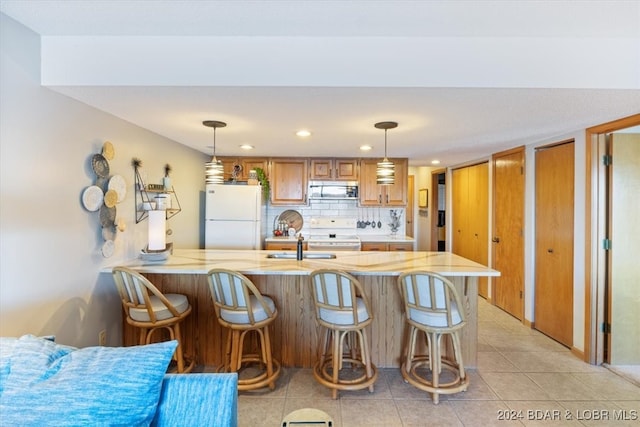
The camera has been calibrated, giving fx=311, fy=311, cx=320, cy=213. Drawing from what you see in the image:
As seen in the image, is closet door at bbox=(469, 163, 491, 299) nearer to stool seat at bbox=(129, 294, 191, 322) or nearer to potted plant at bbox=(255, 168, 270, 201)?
potted plant at bbox=(255, 168, 270, 201)

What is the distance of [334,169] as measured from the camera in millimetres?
4609

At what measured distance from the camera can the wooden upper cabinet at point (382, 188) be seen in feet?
15.2

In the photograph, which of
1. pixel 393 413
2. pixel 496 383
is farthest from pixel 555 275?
pixel 393 413

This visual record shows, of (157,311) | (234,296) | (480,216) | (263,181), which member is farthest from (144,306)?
(480,216)

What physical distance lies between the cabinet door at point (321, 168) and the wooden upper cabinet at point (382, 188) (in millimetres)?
478

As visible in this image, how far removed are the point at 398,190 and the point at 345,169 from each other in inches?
33.7

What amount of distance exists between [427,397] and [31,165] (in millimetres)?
2943

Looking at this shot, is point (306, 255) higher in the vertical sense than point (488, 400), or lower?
higher

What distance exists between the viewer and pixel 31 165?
178cm

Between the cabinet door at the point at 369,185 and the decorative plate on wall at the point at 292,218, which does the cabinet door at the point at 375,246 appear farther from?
the decorative plate on wall at the point at 292,218

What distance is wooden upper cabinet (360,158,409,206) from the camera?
463 cm

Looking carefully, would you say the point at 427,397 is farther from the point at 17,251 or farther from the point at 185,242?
the point at 185,242

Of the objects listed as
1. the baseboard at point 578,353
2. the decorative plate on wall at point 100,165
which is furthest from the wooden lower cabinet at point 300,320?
the baseboard at point 578,353

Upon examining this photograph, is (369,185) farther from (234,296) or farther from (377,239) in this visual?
(234,296)
